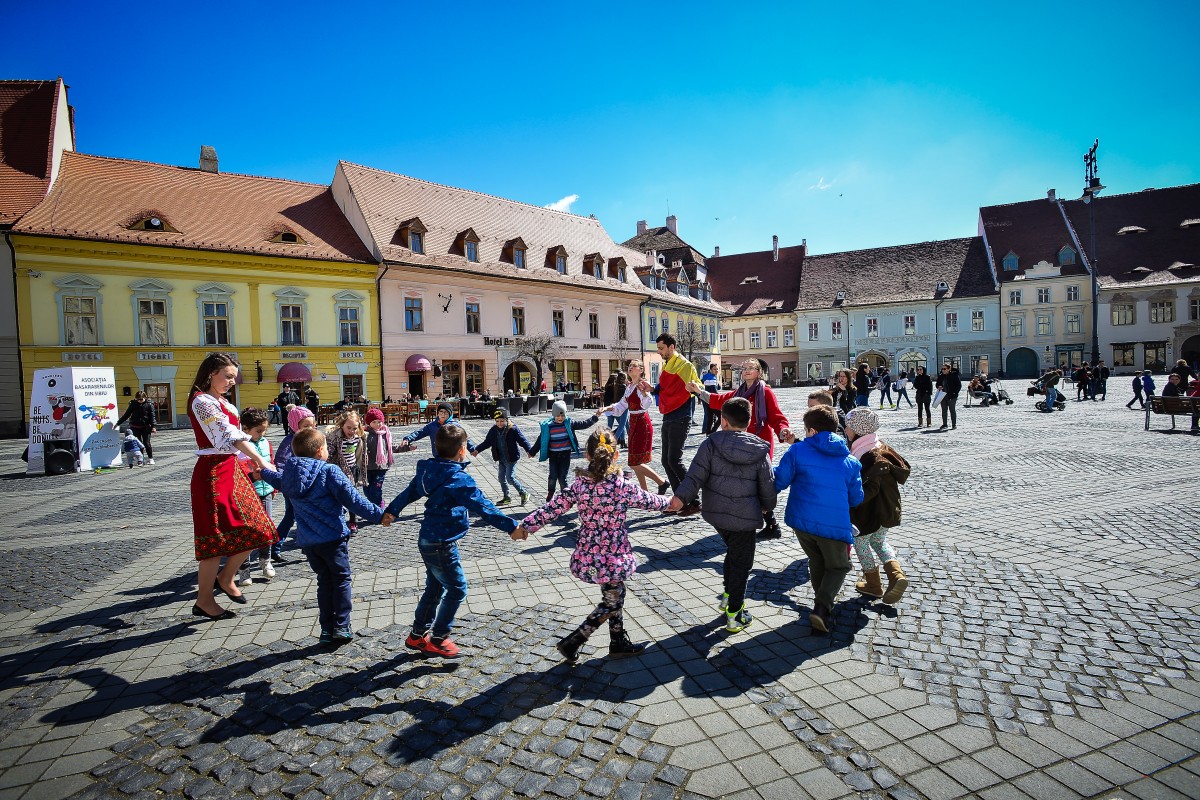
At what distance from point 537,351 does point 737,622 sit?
2726 centimetres

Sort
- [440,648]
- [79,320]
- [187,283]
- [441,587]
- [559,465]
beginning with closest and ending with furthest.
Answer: [440,648]
[441,587]
[559,465]
[79,320]
[187,283]

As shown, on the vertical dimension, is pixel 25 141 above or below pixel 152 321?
above

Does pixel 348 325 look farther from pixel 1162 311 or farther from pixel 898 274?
pixel 1162 311

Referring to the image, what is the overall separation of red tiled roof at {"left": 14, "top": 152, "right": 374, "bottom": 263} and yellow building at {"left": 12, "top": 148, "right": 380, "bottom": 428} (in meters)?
0.07

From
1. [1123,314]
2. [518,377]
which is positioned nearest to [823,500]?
[518,377]

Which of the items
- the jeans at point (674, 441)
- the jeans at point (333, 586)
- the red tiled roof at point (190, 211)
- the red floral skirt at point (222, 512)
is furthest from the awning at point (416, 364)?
the jeans at point (333, 586)

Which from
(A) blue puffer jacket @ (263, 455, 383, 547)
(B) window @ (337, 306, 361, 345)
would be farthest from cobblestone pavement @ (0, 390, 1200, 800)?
(B) window @ (337, 306, 361, 345)

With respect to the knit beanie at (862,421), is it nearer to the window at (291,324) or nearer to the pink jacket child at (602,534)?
the pink jacket child at (602,534)

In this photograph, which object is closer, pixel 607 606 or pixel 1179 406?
pixel 607 606

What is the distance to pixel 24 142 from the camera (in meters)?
23.6

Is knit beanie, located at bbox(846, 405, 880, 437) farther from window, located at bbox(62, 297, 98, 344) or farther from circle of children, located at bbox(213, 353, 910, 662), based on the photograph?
window, located at bbox(62, 297, 98, 344)

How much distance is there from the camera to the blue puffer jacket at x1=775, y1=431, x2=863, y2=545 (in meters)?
3.88

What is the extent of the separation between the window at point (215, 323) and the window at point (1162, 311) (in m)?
59.3

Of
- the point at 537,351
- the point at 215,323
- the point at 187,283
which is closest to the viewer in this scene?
the point at 187,283
